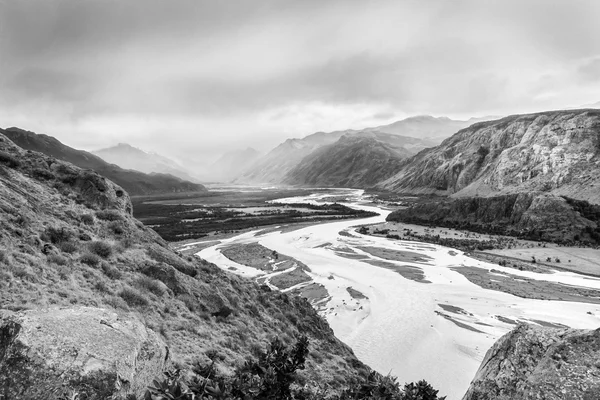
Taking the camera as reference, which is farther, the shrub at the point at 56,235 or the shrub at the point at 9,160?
the shrub at the point at 9,160

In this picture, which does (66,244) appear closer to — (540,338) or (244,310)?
(244,310)

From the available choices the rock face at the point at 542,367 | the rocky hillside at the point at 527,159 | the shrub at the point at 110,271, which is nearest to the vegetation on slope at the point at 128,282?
the shrub at the point at 110,271

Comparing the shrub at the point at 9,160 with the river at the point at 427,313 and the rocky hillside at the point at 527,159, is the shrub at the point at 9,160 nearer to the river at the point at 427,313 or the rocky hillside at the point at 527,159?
the river at the point at 427,313

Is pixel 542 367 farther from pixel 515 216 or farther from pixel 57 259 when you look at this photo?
pixel 515 216

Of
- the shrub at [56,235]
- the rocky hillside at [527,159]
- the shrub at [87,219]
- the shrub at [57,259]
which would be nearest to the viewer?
the shrub at [57,259]

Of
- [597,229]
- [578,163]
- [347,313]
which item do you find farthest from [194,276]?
[578,163]

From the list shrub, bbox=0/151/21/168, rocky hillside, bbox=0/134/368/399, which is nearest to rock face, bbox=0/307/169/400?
rocky hillside, bbox=0/134/368/399
